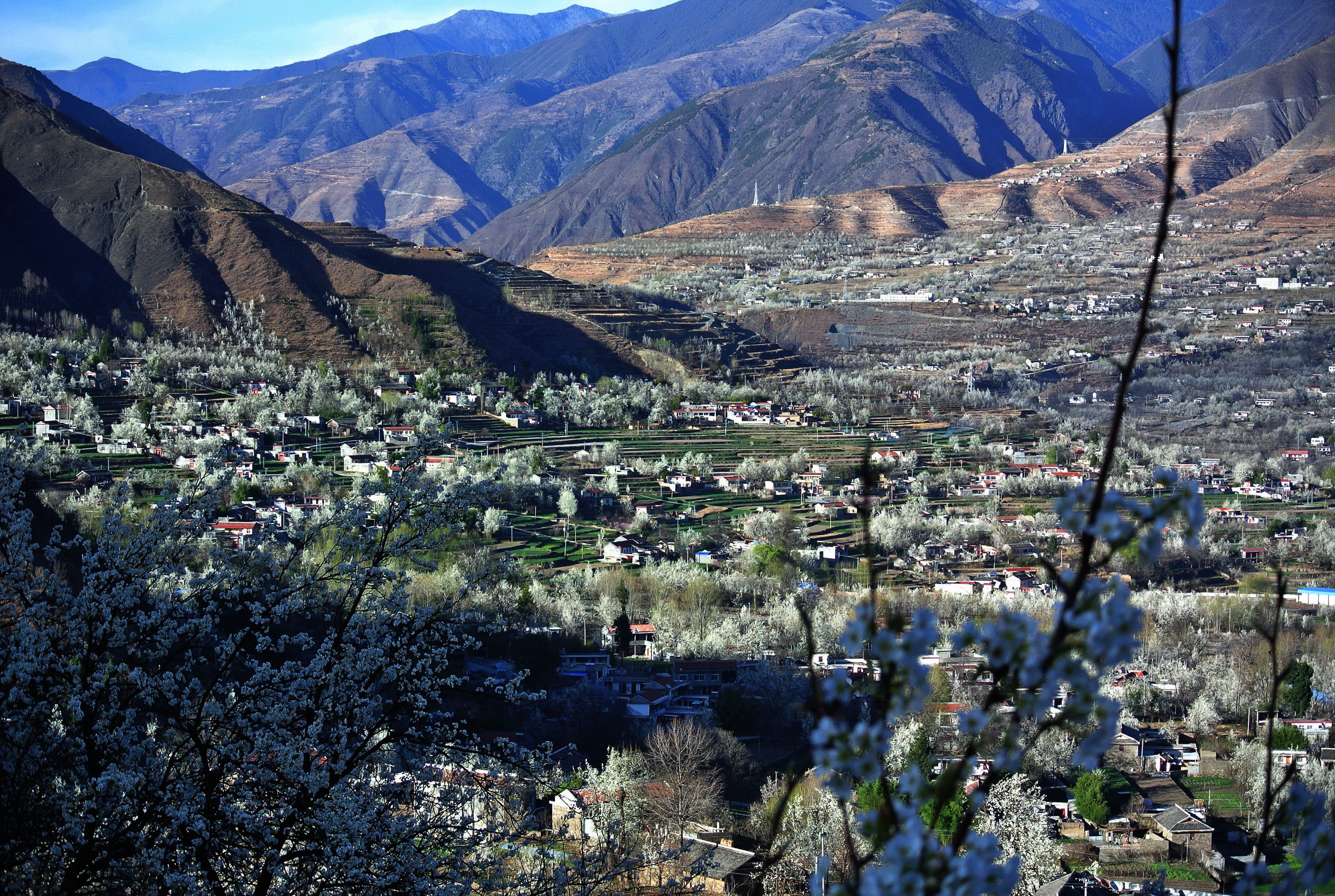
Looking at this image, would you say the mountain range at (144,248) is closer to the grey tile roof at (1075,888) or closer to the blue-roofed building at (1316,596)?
the blue-roofed building at (1316,596)

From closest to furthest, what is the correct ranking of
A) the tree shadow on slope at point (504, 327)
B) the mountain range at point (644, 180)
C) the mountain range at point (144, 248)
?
1. the mountain range at point (144, 248)
2. the mountain range at point (644, 180)
3. the tree shadow on slope at point (504, 327)

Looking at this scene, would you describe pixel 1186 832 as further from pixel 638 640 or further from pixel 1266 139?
pixel 1266 139

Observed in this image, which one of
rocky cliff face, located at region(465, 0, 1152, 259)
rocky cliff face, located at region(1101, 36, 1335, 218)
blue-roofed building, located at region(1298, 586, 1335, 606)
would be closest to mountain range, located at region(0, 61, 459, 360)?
blue-roofed building, located at region(1298, 586, 1335, 606)

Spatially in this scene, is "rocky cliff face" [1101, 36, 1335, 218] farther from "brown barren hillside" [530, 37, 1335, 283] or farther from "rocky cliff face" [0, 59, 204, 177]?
"rocky cliff face" [0, 59, 204, 177]

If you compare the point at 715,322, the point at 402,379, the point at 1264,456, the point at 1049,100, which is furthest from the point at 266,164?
the point at 1264,456

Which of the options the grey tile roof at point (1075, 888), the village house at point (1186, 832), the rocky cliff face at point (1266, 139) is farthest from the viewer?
the rocky cliff face at point (1266, 139)

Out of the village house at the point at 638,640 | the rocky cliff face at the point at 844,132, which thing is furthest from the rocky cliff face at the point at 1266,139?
the village house at the point at 638,640

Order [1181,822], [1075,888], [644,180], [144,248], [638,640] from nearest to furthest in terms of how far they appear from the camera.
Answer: [1075,888] < [1181,822] < [638,640] < [144,248] < [644,180]

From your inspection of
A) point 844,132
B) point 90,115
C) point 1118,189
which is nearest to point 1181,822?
point 1118,189
